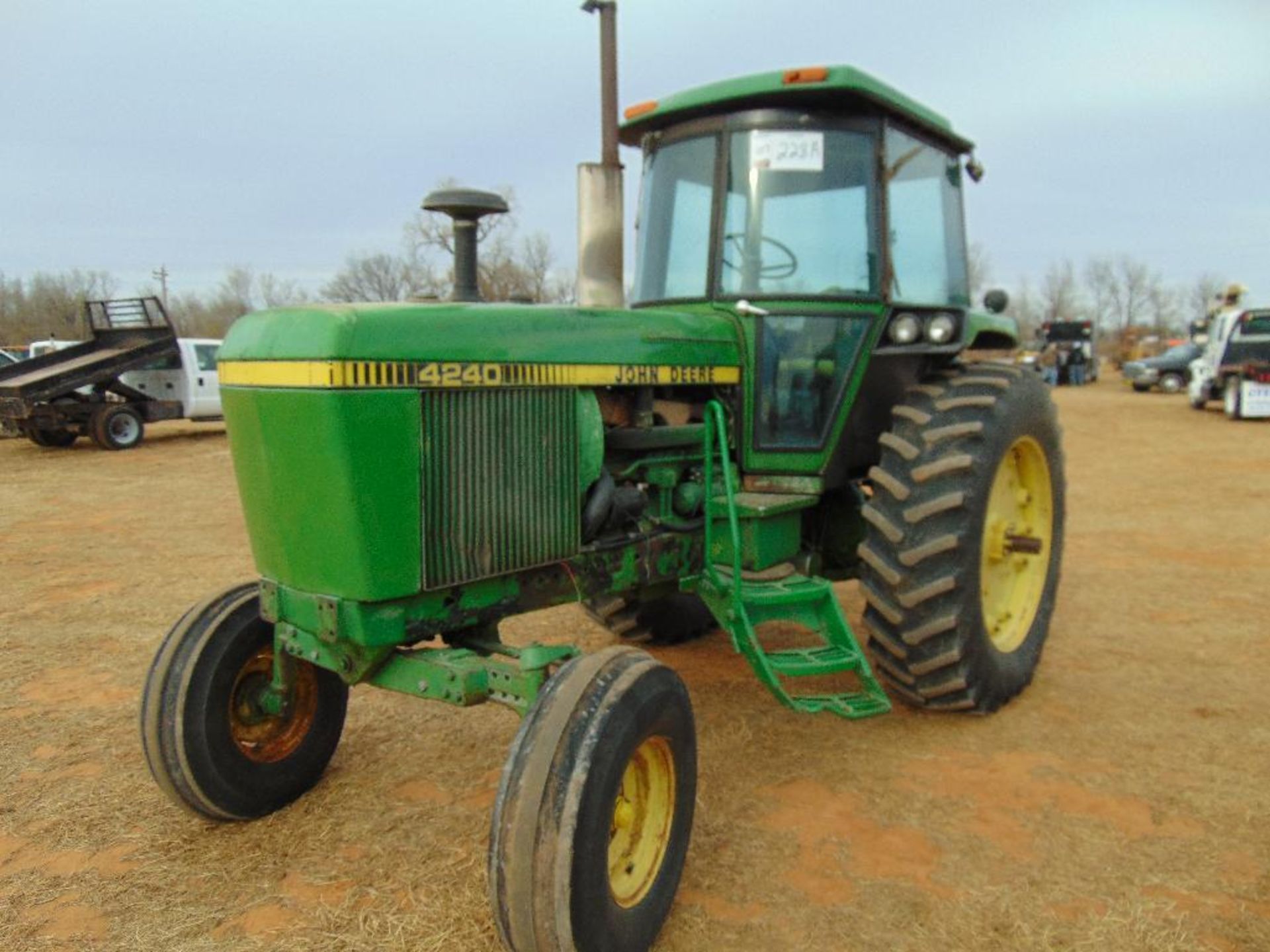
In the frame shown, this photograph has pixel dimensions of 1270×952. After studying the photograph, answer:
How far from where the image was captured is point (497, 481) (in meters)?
2.79

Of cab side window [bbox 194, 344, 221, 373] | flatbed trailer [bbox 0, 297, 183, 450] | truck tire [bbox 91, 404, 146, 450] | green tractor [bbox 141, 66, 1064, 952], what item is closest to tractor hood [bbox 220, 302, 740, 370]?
green tractor [bbox 141, 66, 1064, 952]

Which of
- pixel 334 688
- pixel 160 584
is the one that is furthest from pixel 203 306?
pixel 334 688

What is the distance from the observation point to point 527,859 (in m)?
2.15

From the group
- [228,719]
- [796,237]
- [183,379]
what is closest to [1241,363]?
[796,237]

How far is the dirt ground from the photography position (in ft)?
8.41

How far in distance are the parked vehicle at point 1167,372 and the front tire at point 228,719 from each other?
26453 mm

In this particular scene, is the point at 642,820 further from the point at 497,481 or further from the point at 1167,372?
the point at 1167,372

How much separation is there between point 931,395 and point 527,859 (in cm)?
251

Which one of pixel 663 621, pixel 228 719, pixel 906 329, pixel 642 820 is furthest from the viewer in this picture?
pixel 663 621

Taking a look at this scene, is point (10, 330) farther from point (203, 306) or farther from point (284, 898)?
point (284, 898)

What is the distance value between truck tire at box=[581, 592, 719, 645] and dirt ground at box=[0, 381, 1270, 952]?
144 mm

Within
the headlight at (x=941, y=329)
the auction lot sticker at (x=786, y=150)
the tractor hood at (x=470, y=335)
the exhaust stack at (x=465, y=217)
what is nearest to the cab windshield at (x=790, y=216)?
the auction lot sticker at (x=786, y=150)

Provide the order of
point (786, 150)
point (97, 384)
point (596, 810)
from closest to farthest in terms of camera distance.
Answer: point (596, 810) < point (786, 150) < point (97, 384)

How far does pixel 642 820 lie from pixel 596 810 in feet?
1.36
